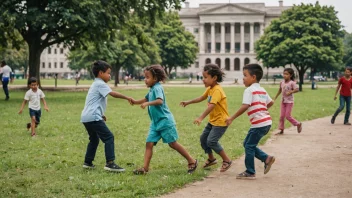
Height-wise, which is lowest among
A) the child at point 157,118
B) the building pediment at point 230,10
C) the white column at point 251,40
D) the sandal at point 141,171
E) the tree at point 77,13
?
the sandal at point 141,171

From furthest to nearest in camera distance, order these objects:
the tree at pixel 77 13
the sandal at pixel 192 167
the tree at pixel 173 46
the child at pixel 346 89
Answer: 1. the tree at pixel 173 46
2. the tree at pixel 77 13
3. the child at pixel 346 89
4. the sandal at pixel 192 167

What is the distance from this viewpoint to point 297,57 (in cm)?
4959

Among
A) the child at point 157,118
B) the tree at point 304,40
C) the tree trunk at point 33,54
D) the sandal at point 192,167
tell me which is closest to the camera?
the child at point 157,118

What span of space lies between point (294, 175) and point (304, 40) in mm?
45377

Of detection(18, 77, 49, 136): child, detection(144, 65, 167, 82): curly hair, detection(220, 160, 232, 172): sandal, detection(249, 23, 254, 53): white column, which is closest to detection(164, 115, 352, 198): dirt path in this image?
detection(220, 160, 232, 172): sandal

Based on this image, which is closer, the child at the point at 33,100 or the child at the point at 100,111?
the child at the point at 100,111

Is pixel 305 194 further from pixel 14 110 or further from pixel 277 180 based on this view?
pixel 14 110

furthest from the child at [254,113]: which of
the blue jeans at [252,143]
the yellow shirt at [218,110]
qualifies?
the yellow shirt at [218,110]

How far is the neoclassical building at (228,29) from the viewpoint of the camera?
105188mm

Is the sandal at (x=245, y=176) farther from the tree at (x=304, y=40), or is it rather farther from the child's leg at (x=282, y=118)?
the tree at (x=304, y=40)

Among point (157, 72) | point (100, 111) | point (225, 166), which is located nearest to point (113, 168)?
point (100, 111)

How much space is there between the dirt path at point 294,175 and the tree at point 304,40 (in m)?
39.9

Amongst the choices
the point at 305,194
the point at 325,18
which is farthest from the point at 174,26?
the point at 305,194

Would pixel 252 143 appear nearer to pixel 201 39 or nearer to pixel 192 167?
pixel 192 167
